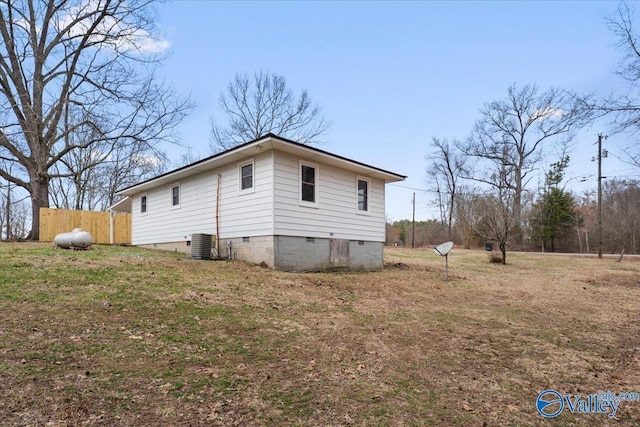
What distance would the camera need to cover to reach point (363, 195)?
506 inches

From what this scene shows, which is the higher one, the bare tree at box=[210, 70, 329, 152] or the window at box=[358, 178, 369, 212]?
the bare tree at box=[210, 70, 329, 152]

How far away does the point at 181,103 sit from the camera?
17750 millimetres

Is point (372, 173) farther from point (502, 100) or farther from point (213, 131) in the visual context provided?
point (502, 100)

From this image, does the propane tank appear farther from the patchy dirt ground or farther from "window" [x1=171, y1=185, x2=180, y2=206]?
the patchy dirt ground

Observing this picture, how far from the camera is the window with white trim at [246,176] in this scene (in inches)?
419

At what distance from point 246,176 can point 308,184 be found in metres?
1.92

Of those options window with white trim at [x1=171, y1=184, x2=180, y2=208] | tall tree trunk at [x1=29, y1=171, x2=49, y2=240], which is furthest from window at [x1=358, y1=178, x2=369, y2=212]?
tall tree trunk at [x1=29, y1=171, x2=49, y2=240]

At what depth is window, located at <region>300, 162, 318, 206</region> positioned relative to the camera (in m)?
10.6

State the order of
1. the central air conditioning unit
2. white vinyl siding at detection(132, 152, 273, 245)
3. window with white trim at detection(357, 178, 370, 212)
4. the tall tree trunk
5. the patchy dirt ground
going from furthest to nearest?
1. the tall tree trunk
2. window with white trim at detection(357, 178, 370, 212)
3. the central air conditioning unit
4. white vinyl siding at detection(132, 152, 273, 245)
5. the patchy dirt ground

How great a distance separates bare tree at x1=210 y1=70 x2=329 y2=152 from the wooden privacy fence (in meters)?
11.4

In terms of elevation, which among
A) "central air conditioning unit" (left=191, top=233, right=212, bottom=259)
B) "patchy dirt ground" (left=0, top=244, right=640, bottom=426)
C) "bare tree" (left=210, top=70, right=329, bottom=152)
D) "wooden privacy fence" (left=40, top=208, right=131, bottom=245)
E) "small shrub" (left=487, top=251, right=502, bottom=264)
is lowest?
"small shrub" (left=487, top=251, right=502, bottom=264)

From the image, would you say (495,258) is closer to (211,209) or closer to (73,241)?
(211,209)

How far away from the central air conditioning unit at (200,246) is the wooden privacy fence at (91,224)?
1036 cm

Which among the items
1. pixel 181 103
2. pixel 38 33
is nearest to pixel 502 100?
pixel 181 103
